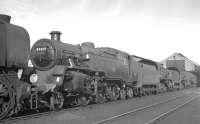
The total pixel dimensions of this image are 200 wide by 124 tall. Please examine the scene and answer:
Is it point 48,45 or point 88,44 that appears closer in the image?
point 48,45

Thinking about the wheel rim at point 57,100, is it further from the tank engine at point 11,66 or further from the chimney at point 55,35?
the chimney at point 55,35

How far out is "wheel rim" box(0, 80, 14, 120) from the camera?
26.3ft

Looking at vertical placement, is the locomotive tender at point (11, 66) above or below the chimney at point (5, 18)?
below

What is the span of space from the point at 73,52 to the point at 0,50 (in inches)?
234

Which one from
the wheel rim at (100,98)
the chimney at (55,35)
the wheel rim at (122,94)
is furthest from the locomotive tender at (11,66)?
the wheel rim at (122,94)

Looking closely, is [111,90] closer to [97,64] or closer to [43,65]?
[97,64]

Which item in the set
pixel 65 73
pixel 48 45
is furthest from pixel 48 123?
pixel 48 45

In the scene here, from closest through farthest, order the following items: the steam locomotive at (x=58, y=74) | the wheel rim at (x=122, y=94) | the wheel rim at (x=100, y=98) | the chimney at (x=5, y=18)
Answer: the steam locomotive at (x=58, y=74) < the chimney at (x=5, y=18) < the wheel rim at (x=100, y=98) < the wheel rim at (x=122, y=94)

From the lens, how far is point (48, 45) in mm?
12617

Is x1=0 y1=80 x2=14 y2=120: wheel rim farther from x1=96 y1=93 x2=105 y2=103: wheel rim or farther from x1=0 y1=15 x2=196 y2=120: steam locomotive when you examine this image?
x1=96 y1=93 x2=105 y2=103: wheel rim

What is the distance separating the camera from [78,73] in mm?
12992

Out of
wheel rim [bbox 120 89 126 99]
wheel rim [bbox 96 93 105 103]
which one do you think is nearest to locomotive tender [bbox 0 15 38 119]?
wheel rim [bbox 96 93 105 103]

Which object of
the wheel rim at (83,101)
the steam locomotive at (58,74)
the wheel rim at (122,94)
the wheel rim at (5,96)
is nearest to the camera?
the wheel rim at (5,96)

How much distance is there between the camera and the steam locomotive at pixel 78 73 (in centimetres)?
1188
